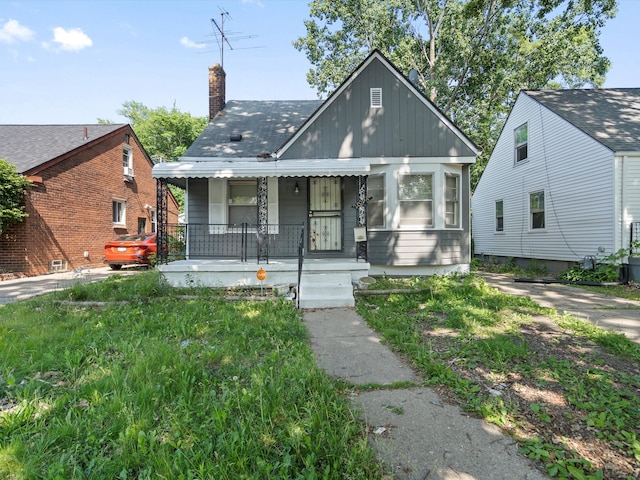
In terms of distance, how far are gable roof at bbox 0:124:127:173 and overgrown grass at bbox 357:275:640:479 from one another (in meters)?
13.0

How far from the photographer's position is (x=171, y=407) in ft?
7.97

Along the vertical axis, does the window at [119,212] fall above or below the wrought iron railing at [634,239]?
above

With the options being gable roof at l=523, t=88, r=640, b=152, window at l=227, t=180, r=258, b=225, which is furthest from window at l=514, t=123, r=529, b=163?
window at l=227, t=180, r=258, b=225

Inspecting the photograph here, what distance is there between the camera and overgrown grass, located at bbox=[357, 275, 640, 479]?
215 centimetres

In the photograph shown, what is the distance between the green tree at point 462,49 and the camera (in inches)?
629

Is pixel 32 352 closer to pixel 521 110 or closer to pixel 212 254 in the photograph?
pixel 212 254

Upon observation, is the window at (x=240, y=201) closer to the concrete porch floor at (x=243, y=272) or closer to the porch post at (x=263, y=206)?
the porch post at (x=263, y=206)

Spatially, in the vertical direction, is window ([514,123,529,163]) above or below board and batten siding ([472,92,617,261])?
above

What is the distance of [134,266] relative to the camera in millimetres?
13008

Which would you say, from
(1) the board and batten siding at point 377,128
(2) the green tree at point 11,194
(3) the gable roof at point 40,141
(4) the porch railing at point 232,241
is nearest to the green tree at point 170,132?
(3) the gable roof at point 40,141

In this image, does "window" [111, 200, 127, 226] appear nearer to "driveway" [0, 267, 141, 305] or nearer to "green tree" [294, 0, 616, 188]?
"driveway" [0, 267, 141, 305]

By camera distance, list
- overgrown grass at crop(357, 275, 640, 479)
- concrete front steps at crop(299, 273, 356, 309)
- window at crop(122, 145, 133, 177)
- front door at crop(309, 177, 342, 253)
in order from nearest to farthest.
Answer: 1. overgrown grass at crop(357, 275, 640, 479)
2. concrete front steps at crop(299, 273, 356, 309)
3. front door at crop(309, 177, 342, 253)
4. window at crop(122, 145, 133, 177)

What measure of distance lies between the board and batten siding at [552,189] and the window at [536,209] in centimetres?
18

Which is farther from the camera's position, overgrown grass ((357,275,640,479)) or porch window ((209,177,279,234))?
porch window ((209,177,279,234))
